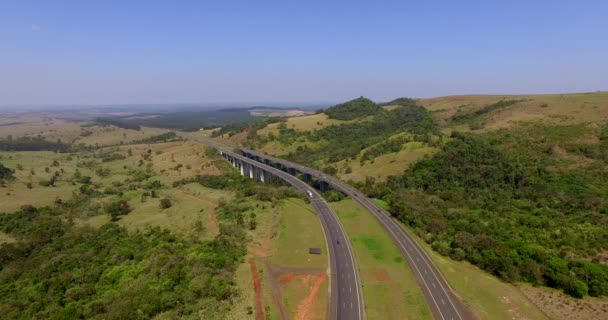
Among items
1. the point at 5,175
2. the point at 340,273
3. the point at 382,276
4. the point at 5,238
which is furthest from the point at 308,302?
the point at 5,175

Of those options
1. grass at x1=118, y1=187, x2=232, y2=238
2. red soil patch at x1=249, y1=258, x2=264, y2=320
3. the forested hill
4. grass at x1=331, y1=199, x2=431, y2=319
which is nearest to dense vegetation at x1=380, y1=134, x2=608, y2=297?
the forested hill

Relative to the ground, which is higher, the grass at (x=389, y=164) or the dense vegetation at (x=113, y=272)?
the grass at (x=389, y=164)

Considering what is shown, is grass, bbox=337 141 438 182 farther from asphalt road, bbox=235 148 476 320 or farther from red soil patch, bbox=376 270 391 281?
red soil patch, bbox=376 270 391 281

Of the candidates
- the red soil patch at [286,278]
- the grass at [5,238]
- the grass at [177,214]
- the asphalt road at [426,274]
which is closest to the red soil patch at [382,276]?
the asphalt road at [426,274]

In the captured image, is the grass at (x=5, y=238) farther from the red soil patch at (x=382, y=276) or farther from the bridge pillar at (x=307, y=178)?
the red soil patch at (x=382, y=276)

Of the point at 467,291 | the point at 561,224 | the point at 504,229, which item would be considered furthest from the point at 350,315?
the point at 561,224

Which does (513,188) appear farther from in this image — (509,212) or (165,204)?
(165,204)
